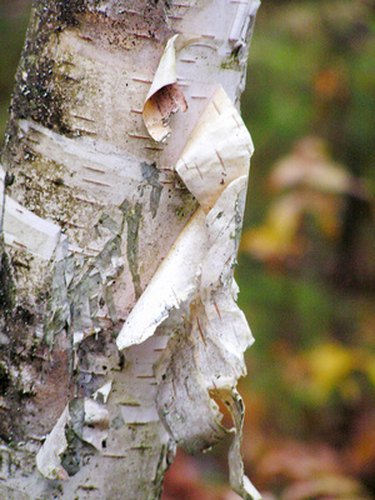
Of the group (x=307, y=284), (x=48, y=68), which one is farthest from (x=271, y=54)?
(x=48, y=68)

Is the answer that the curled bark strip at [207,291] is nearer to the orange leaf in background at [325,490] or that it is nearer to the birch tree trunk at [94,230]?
the birch tree trunk at [94,230]

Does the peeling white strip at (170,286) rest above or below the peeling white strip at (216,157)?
below

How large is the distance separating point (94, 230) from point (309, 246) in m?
2.34

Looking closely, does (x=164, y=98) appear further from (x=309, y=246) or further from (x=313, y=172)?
(x=309, y=246)

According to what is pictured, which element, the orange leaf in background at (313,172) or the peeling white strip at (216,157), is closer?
the peeling white strip at (216,157)

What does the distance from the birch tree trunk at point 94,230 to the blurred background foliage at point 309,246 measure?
1.43m

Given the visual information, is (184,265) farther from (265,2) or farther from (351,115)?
(265,2)

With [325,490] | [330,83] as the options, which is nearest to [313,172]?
[330,83]

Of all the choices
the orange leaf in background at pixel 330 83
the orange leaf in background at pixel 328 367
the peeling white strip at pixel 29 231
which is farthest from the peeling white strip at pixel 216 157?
the orange leaf in background at pixel 330 83

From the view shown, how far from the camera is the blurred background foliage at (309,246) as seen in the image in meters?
2.41

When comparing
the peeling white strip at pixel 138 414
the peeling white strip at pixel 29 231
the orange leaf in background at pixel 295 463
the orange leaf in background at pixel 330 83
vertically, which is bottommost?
the orange leaf in background at pixel 295 463

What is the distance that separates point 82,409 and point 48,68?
0.42 m

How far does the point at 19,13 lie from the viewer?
3006 millimetres

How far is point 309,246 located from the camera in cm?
307
